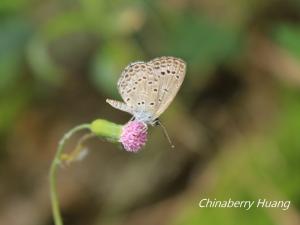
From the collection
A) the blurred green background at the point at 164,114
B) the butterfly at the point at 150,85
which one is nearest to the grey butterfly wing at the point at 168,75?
the butterfly at the point at 150,85

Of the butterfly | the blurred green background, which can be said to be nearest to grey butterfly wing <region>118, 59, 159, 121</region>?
the butterfly

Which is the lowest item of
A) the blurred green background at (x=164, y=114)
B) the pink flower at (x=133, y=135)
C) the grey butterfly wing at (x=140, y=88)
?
the blurred green background at (x=164, y=114)

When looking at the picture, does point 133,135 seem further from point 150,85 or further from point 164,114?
point 164,114

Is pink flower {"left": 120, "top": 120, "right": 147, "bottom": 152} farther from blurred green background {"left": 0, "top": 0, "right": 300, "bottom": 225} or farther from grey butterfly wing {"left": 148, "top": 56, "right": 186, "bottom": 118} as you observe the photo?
blurred green background {"left": 0, "top": 0, "right": 300, "bottom": 225}

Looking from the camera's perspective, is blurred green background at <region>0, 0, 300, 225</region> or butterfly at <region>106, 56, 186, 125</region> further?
blurred green background at <region>0, 0, 300, 225</region>

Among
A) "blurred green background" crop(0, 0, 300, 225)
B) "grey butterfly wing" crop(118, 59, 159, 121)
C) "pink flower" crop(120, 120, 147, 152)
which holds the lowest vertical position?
"blurred green background" crop(0, 0, 300, 225)

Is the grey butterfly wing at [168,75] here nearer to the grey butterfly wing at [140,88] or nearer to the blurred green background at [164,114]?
the grey butterfly wing at [140,88]
